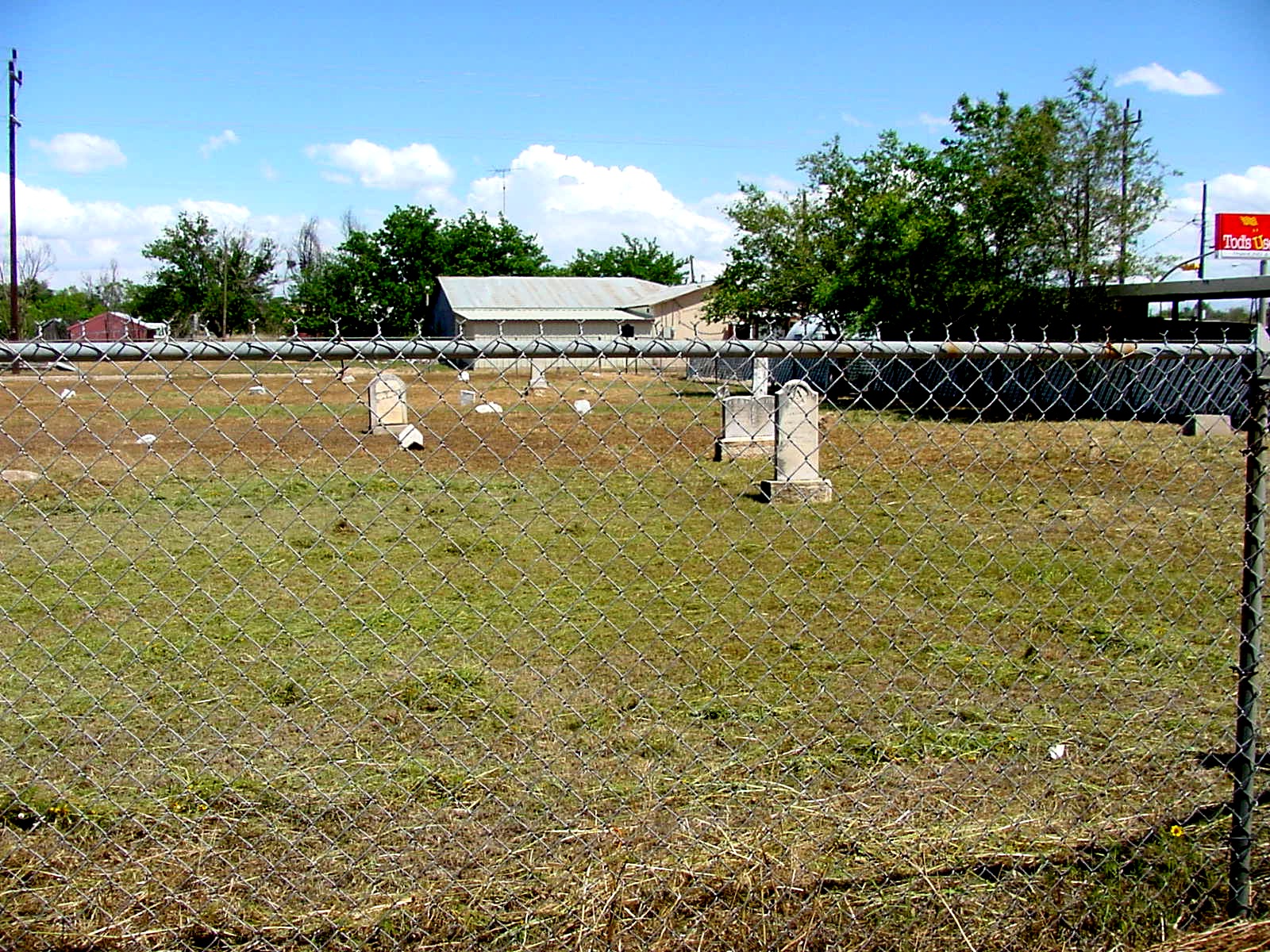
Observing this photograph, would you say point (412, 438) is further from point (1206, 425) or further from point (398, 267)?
point (398, 267)

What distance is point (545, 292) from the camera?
52.5m

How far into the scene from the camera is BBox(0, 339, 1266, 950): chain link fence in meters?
2.59

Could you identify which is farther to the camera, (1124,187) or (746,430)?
(1124,187)

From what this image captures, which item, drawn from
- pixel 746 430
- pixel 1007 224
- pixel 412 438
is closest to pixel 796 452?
pixel 746 430

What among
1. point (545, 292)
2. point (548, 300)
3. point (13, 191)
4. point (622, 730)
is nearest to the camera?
point (622, 730)

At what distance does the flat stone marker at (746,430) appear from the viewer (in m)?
12.9

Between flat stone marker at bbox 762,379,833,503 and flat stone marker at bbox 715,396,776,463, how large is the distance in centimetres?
253

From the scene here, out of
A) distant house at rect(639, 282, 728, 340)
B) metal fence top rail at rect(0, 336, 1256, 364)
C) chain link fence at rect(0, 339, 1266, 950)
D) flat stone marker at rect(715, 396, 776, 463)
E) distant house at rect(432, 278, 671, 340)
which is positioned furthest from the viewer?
Result: distant house at rect(639, 282, 728, 340)

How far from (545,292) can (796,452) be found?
43645 millimetres

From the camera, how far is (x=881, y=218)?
21.7 meters

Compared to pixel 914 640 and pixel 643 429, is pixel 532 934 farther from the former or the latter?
pixel 643 429

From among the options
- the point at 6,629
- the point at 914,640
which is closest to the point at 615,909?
the point at 914,640

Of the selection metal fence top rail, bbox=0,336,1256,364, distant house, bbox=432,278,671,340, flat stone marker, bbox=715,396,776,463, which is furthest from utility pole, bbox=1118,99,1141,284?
distant house, bbox=432,278,671,340

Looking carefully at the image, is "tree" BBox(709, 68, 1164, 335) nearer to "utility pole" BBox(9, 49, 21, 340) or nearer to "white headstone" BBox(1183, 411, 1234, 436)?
"white headstone" BBox(1183, 411, 1234, 436)
